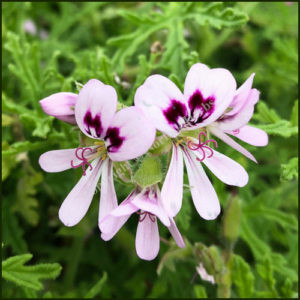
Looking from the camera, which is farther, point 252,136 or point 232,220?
point 232,220

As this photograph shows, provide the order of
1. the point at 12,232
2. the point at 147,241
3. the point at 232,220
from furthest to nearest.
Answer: the point at 12,232 < the point at 232,220 < the point at 147,241

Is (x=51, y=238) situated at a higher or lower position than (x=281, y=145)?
lower

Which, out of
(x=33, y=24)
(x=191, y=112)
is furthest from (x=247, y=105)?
(x=33, y=24)

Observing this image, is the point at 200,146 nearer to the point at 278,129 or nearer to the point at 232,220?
the point at 278,129

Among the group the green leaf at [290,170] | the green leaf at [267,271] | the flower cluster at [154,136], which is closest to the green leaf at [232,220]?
the green leaf at [267,271]

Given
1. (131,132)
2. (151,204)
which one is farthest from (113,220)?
(131,132)

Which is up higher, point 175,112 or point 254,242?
point 175,112

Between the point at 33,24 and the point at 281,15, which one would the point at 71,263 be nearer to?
the point at 33,24
